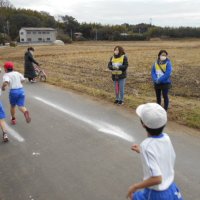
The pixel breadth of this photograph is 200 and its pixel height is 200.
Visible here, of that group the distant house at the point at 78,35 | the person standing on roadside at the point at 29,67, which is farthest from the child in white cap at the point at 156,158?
the distant house at the point at 78,35

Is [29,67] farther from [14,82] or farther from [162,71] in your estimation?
[162,71]

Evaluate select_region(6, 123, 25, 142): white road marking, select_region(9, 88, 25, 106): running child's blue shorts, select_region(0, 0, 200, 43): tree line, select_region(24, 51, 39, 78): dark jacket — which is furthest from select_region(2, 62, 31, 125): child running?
select_region(0, 0, 200, 43): tree line

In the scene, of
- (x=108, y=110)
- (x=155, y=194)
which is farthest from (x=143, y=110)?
(x=108, y=110)

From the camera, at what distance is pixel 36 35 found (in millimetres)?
90750

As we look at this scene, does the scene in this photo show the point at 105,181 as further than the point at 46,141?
No

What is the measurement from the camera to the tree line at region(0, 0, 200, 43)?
84.0 meters

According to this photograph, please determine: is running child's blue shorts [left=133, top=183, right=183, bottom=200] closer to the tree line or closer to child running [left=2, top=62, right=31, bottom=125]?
child running [left=2, top=62, right=31, bottom=125]

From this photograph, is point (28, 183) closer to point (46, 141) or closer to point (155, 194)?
point (46, 141)

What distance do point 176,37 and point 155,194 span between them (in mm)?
86225

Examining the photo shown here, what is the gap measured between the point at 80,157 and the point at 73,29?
306ft

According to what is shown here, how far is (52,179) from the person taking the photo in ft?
16.8

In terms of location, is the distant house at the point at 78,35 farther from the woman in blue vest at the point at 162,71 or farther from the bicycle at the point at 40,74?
the woman in blue vest at the point at 162,71

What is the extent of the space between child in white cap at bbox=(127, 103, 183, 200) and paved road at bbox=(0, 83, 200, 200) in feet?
5.65

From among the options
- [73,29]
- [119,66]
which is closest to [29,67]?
[119,66]
